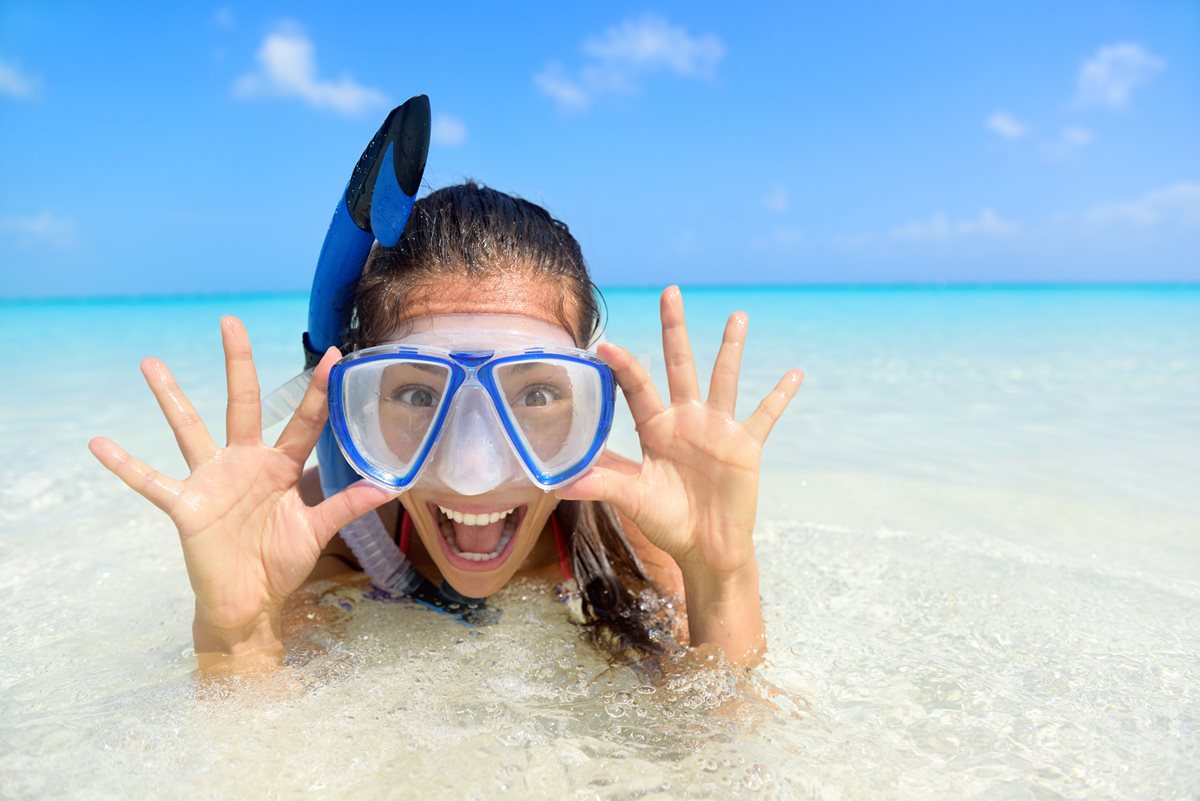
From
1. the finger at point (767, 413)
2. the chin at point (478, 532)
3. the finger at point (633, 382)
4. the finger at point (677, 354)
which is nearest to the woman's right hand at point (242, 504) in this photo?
the chin at point (478, 532)

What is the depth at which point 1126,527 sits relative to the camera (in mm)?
3162

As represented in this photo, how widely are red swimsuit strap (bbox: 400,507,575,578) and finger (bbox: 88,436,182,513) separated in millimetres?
852

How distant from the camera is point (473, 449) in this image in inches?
70.0

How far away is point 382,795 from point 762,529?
7.38ft

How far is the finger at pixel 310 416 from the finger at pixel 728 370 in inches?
34.9

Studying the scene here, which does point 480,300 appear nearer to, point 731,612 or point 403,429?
point 403,429

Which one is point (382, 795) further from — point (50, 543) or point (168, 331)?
point (168, 331)

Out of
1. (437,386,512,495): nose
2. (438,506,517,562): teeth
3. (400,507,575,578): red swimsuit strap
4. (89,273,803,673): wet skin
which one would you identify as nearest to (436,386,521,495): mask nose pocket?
(437,386,512,495): nose

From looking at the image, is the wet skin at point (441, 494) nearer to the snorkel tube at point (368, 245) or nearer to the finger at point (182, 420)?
the finger at point (182, 420)

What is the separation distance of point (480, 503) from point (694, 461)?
52 cm

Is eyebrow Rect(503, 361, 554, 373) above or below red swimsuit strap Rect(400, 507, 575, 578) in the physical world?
above

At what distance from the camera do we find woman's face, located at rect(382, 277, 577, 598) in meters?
1.92

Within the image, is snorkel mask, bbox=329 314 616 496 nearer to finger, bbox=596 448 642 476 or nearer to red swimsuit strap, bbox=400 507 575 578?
finger, bbox=596 448 642 476

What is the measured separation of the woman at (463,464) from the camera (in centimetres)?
181
